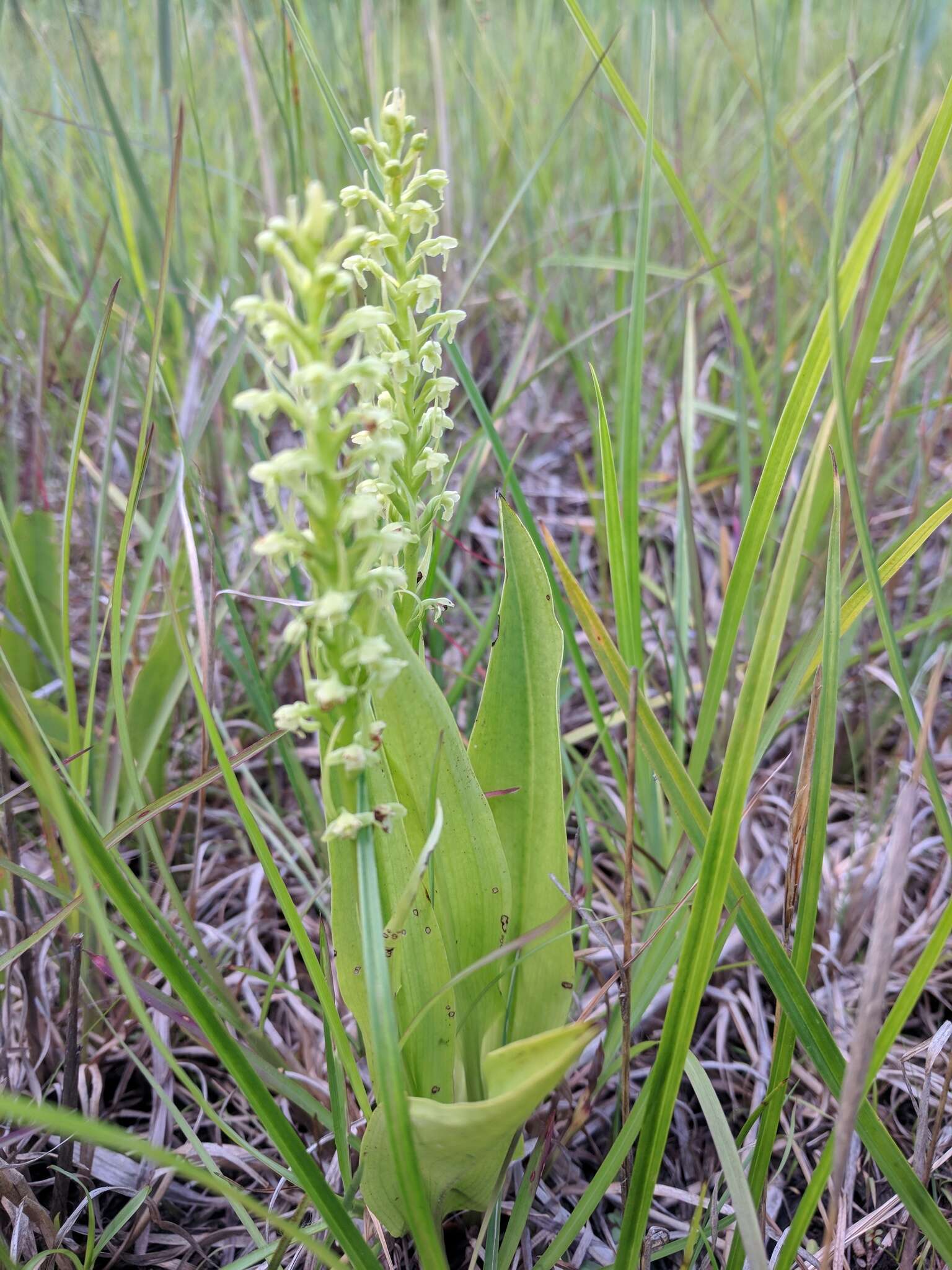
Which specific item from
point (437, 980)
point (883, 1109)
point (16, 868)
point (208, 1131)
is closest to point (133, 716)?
point (16, 868)

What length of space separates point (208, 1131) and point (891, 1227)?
892 millimetres

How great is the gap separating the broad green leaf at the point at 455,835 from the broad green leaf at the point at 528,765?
0.14 feet

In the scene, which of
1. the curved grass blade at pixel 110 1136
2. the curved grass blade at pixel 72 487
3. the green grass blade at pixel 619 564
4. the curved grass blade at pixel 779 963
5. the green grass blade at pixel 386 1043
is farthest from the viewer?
the green grass blade at pixel 619 564

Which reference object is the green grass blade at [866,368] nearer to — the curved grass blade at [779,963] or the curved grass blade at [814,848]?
the curved grass blade at [814,848]

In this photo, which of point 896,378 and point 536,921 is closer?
point 536,921

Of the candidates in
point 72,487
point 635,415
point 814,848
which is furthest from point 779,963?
point 72,487

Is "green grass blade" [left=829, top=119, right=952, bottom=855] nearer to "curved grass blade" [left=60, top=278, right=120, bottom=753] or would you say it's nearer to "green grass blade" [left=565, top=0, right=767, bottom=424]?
"green grass blade" [left=565, top=0, right=767, bottom=424]

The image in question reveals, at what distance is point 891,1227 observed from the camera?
1.01 m

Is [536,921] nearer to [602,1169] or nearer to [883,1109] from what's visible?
[602,1169]

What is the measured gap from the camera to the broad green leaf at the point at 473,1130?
67 cm

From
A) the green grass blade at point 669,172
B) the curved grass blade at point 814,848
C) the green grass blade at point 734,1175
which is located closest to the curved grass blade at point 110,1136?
the green grass blade at point 734,1175

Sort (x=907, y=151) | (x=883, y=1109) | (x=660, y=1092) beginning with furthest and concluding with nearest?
1. (x=883, y=1109)
2. (x=660, y=1092)
3. (x=907, y=151)

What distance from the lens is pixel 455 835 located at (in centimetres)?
92

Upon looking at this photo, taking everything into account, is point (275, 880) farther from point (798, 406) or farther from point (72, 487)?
point (798, 406)
